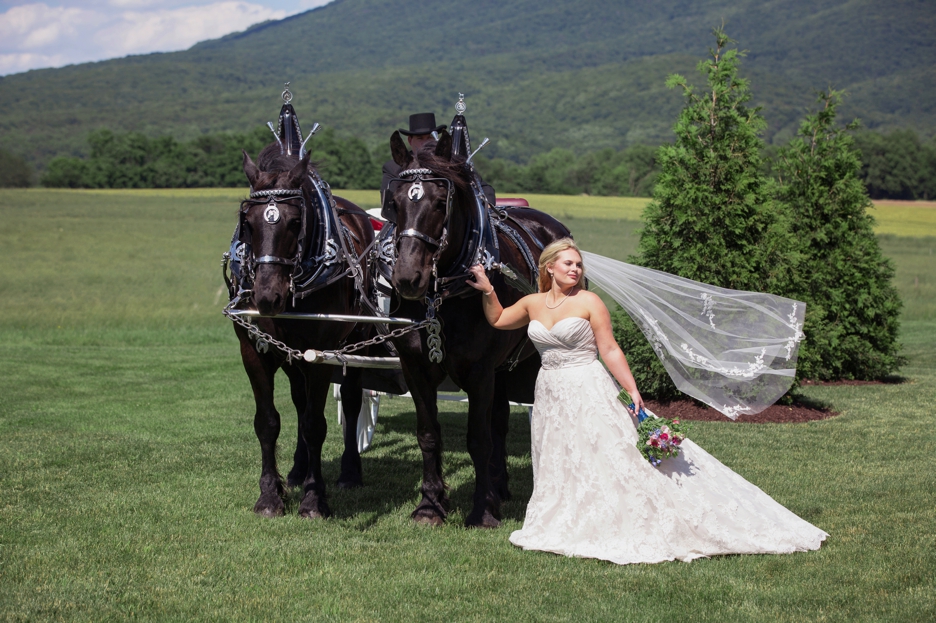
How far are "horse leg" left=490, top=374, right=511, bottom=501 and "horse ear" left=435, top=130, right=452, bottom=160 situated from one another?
201 centimetres

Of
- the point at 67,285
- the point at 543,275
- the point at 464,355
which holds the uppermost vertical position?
the point at 543,275

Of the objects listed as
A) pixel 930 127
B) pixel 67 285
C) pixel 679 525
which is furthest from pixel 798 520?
pixel 930 127

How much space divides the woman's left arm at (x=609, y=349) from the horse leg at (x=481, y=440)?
84 centimetres

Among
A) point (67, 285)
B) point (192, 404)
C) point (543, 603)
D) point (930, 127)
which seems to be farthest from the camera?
point (930, 127)

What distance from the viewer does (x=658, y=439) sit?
5.08 meters

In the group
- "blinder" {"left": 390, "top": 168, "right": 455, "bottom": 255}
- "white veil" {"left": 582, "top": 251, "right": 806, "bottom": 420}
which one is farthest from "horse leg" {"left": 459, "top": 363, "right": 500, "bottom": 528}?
"white veil" {"left": 582, "top": 251, "right": 806, "bottom": 420}

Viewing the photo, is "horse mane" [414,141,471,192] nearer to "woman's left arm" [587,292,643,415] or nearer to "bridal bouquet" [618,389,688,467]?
"woman's left arm" [587,292,643,415]

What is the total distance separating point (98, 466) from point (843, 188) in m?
9.80

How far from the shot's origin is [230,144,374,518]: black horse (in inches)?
209

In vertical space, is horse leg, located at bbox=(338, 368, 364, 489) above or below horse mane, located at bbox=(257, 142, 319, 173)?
below

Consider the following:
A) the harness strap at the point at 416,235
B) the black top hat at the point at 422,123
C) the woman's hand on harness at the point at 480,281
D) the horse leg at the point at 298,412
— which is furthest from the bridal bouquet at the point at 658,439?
the black top hat at the point at 422,123

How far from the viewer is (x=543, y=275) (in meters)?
5.52

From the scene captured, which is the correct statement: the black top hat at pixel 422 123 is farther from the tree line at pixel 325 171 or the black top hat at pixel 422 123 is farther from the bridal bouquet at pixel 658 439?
the tree line at pixel 325 171

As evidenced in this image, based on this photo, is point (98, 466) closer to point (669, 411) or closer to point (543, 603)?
point (543, 603)
